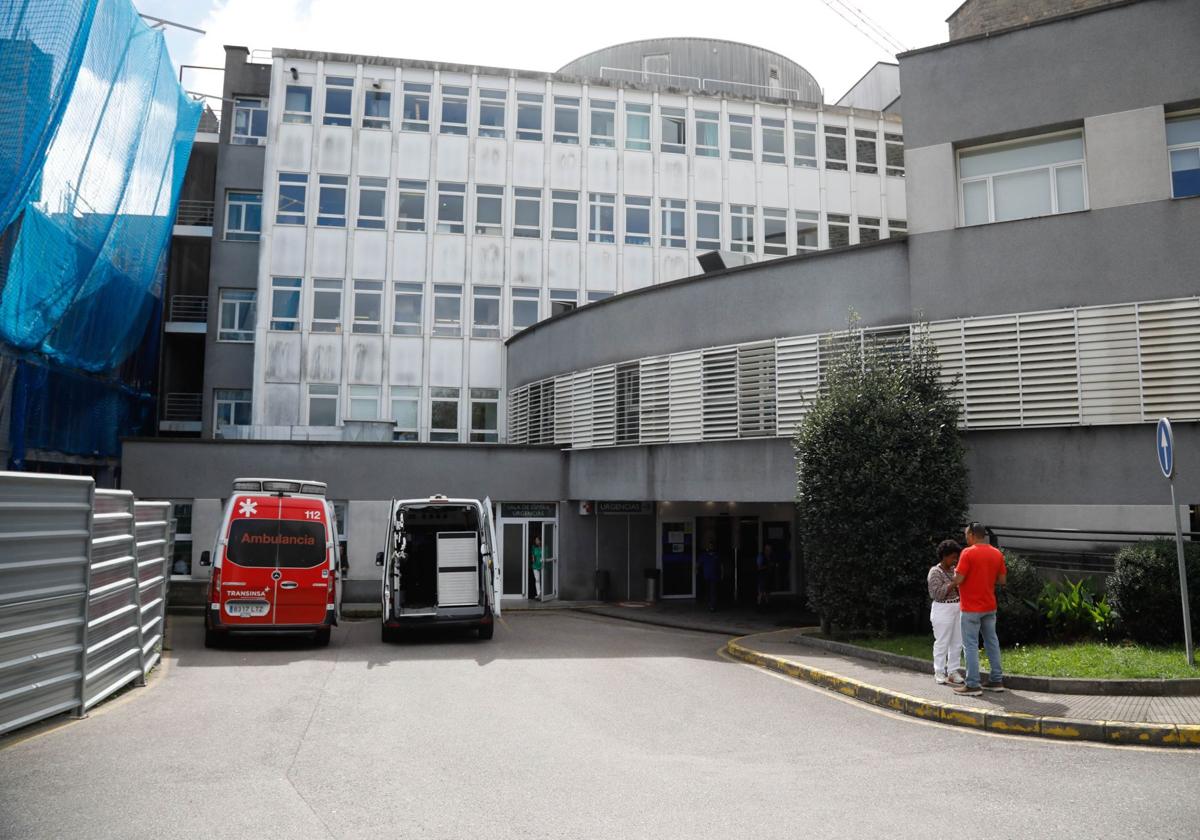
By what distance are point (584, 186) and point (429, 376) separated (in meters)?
8.41

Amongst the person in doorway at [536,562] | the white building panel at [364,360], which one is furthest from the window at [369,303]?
the person in doorway at [536,562]

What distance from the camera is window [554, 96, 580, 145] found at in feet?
104

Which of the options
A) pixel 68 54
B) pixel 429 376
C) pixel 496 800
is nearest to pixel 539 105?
pixel 429 376

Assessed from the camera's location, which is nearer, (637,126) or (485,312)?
(485,312)

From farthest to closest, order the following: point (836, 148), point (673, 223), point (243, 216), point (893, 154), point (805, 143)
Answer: point (893, 154) < point (836, 148) < point (805, 143) < point (673, 223) < point (243, 216)

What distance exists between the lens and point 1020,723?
8.52 m

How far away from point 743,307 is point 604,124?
15945mm

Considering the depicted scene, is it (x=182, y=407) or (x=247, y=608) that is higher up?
(x=182, y=407)

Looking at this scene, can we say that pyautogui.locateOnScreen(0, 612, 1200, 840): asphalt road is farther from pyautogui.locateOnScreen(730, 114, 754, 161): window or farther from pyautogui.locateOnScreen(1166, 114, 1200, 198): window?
pyautogui.locateOnScreen(730, 114, 754, 161): window

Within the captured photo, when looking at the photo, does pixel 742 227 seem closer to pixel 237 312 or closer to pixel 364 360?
pixel 364 360

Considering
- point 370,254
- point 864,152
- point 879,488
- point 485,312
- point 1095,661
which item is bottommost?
point 1095,661

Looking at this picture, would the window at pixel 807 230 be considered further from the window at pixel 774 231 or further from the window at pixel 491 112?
the window at pixel 491 112

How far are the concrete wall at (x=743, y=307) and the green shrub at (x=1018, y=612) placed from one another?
18.4ft

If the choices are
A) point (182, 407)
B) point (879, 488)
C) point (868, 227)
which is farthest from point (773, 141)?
point (182, 407)
